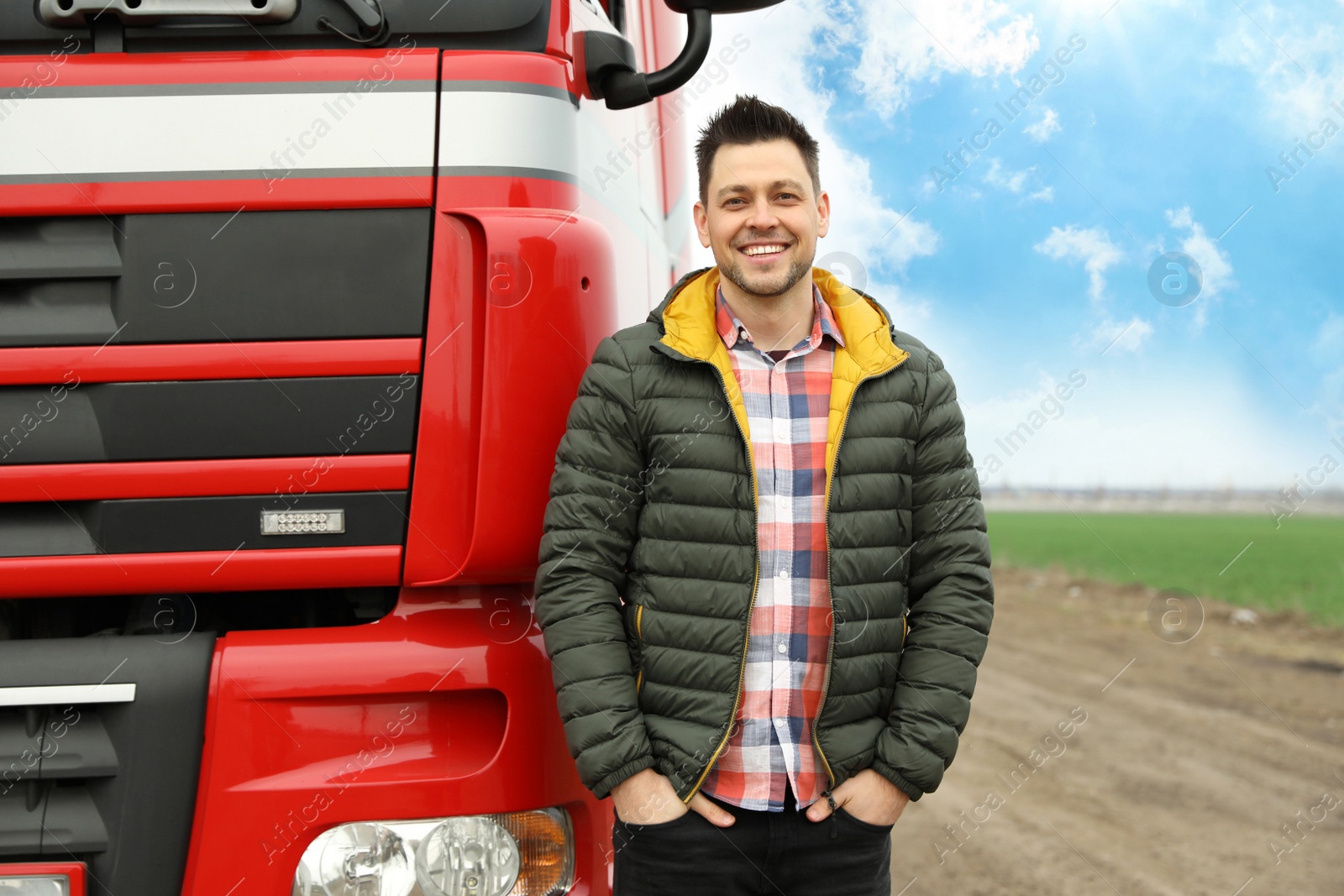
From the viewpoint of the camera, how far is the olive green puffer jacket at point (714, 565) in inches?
74.0

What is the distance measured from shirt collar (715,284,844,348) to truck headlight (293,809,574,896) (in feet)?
3.46

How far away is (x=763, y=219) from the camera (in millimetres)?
1938

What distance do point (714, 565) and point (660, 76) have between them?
110 cm

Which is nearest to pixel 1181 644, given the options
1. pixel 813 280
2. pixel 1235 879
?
pixel 1235 879

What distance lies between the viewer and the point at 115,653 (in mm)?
2078

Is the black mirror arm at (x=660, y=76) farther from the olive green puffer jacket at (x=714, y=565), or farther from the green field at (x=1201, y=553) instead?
the green field at (x=1201, y=553)

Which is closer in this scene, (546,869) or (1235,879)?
(546,869)

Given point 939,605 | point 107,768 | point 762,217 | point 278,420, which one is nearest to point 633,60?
point 762,217

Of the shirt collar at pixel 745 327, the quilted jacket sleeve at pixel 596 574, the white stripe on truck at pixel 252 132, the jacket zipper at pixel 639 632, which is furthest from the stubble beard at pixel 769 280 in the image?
the jacket zipper at pixel 639 632

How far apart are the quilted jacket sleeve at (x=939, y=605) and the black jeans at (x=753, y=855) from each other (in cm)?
16

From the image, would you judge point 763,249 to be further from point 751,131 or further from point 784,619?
point 784,619

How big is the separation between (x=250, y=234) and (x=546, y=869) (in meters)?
1.41

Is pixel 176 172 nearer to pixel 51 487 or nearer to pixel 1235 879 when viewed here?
pixel 51 487

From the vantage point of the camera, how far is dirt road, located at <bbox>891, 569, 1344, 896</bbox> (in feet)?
14.4
